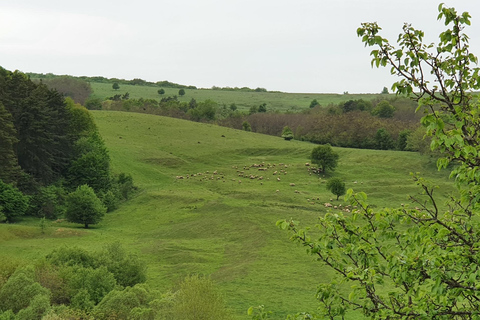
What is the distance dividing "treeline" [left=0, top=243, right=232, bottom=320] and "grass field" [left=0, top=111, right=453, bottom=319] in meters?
2.90

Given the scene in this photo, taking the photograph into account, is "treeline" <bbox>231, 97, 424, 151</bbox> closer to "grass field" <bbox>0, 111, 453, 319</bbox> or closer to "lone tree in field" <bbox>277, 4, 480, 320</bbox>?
"grass field" <bbox>0, 111, 453, 319</bbox>

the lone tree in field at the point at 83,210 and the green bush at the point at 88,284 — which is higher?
the green bush at the point at 88,284

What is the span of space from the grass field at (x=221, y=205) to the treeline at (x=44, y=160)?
287 cm

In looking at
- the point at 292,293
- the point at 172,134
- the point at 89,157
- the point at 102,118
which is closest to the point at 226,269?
the point at 292,293

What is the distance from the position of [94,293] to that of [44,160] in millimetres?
42153

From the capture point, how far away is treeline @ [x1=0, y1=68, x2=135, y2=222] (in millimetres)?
55344

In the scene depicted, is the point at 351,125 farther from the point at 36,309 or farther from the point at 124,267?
the point at 36,309

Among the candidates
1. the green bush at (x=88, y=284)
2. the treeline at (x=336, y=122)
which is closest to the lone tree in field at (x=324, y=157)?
the treeline at (x=336, y=122)

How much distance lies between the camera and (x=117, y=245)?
105 ft

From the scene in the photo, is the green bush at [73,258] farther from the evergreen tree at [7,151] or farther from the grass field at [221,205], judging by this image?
the evergreen tree at [7,151]

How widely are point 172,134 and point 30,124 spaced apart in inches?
1663

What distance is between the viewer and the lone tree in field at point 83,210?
5384cm

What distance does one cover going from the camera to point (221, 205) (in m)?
55.8

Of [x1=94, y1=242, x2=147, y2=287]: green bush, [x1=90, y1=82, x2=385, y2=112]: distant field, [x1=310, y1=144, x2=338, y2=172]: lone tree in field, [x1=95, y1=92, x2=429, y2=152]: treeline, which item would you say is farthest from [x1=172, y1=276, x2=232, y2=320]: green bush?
[x1=90, y1=82, x2=385, y2=112]: distant field
